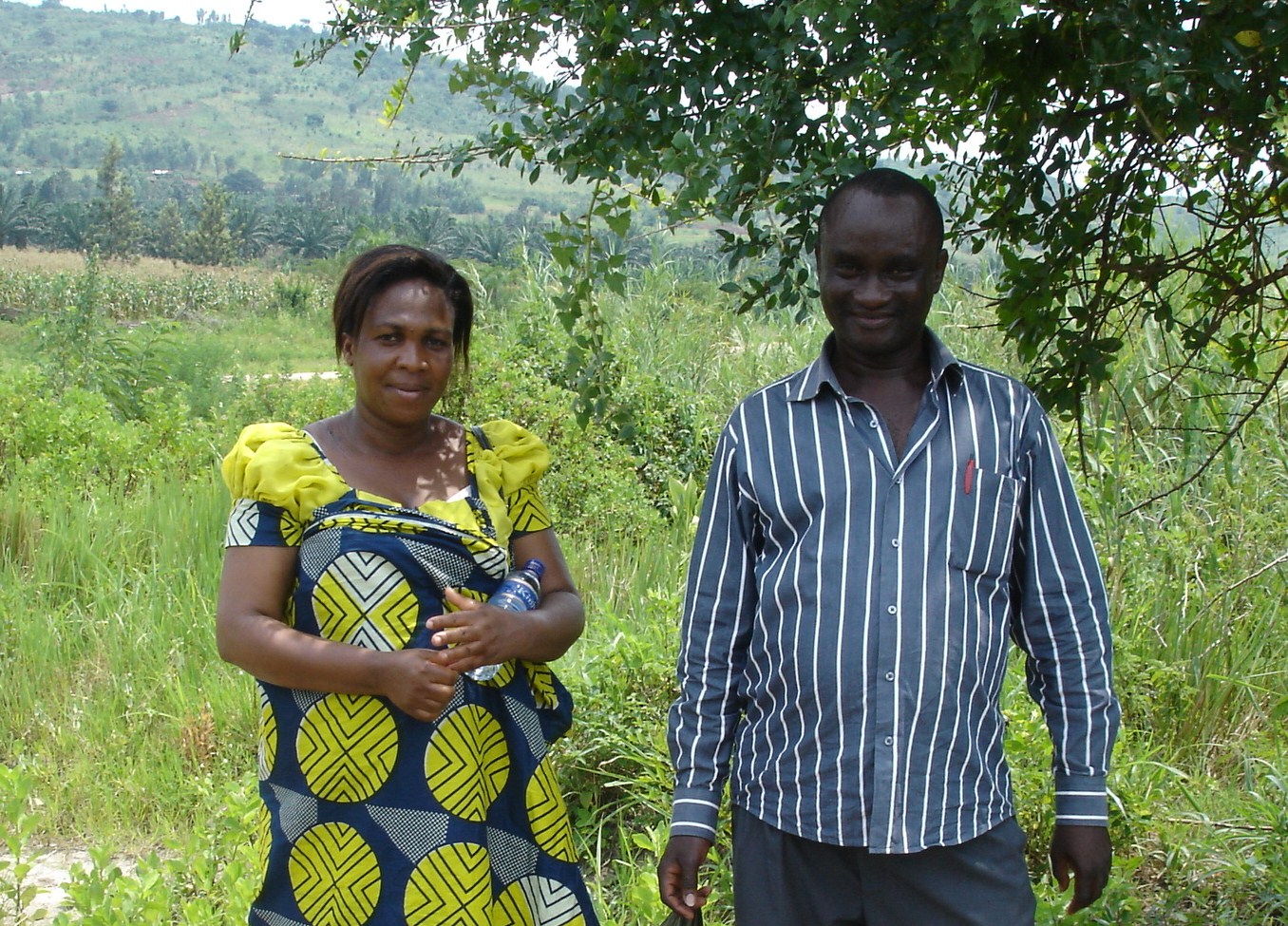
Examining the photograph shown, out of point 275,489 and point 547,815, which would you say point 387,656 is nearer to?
point 275,489

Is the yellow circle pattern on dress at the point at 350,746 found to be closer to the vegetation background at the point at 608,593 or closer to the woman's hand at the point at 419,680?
the woman's hand at the point at 419,680

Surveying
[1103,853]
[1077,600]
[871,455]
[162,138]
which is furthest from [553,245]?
[162,138]

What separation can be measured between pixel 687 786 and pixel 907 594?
0.45 meters

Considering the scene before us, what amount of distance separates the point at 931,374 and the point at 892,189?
0.27 m

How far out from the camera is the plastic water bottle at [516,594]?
6.95ft

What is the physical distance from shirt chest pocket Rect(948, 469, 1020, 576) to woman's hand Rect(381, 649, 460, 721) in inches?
31.5

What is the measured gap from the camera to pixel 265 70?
12769 cm

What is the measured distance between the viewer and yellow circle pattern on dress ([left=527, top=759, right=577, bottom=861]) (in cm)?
221

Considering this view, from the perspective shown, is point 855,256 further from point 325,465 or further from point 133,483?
point 133,483

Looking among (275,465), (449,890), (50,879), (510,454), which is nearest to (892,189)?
(510,454)

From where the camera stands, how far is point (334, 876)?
2084mm

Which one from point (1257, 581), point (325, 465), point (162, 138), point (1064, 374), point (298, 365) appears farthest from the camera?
point (162, 138)

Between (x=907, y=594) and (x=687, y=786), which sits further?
(x=687, y=786)

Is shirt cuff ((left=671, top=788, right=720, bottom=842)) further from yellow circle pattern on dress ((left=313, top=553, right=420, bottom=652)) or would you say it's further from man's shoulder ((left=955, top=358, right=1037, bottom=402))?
man's shoulder ((left=955, top=358, right=1037, bottom=402))
